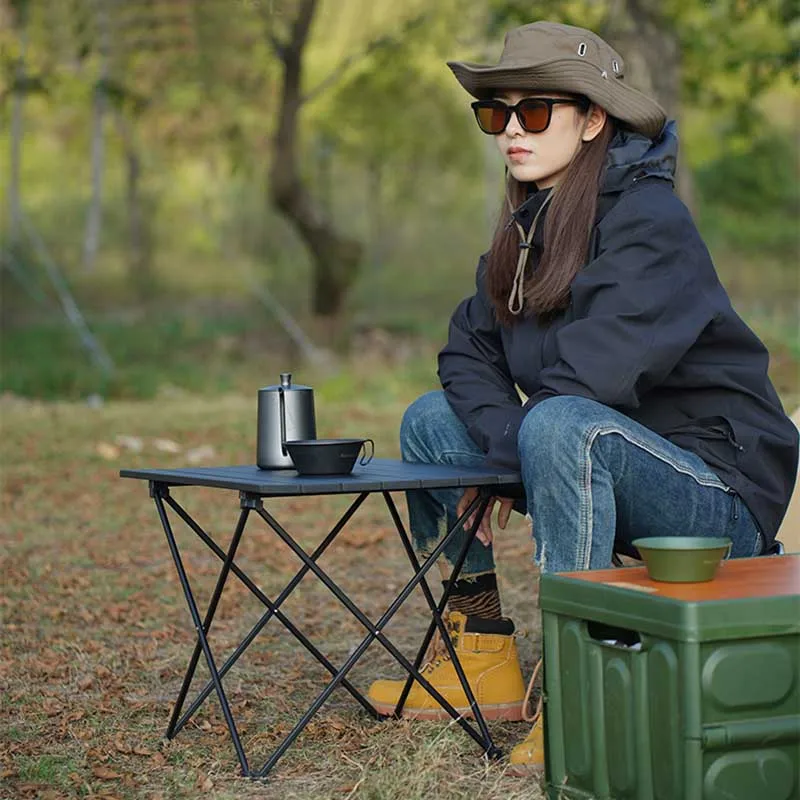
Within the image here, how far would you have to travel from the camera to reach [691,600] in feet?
7.39

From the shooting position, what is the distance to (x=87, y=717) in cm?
342

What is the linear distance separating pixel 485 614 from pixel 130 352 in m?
11.9

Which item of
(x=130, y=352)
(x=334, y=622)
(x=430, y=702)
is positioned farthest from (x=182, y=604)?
(x=130, y=352)

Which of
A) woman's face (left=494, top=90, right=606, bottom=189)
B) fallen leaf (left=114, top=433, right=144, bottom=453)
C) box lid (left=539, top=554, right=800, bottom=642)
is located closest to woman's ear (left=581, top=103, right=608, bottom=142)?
woman's face (left=494, top=90, right=606, bottom=189)

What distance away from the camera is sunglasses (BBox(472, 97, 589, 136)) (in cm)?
318

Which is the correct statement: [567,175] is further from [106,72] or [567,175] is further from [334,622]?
[106,72]

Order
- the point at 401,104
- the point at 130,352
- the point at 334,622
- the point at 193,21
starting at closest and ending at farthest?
the point at 334,622 → the point at 130,352 → the point at 193,21 → the point at 401,104

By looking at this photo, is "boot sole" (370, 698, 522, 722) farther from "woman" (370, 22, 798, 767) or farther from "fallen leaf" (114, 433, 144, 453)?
"fallen leaf" (114, 433, 144, 453)

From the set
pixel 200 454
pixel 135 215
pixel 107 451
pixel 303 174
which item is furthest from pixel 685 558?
pixel 303 174

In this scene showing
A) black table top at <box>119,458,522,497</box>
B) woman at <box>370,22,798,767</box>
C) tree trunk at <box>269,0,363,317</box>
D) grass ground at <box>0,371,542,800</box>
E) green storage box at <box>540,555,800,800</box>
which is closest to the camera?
green storage box at <box>540,555,800,800</box>

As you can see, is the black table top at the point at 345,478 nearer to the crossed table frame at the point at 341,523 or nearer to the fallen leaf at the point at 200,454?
the crossed table frame at the point at 341,523

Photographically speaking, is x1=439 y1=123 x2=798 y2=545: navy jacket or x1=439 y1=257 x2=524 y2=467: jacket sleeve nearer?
→ x1=439 y1=123 x2=798 y2=545: navy jacket

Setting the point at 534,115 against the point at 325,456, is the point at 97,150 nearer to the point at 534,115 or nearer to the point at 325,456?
the point at 534,115

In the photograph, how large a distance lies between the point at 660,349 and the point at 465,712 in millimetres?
975
